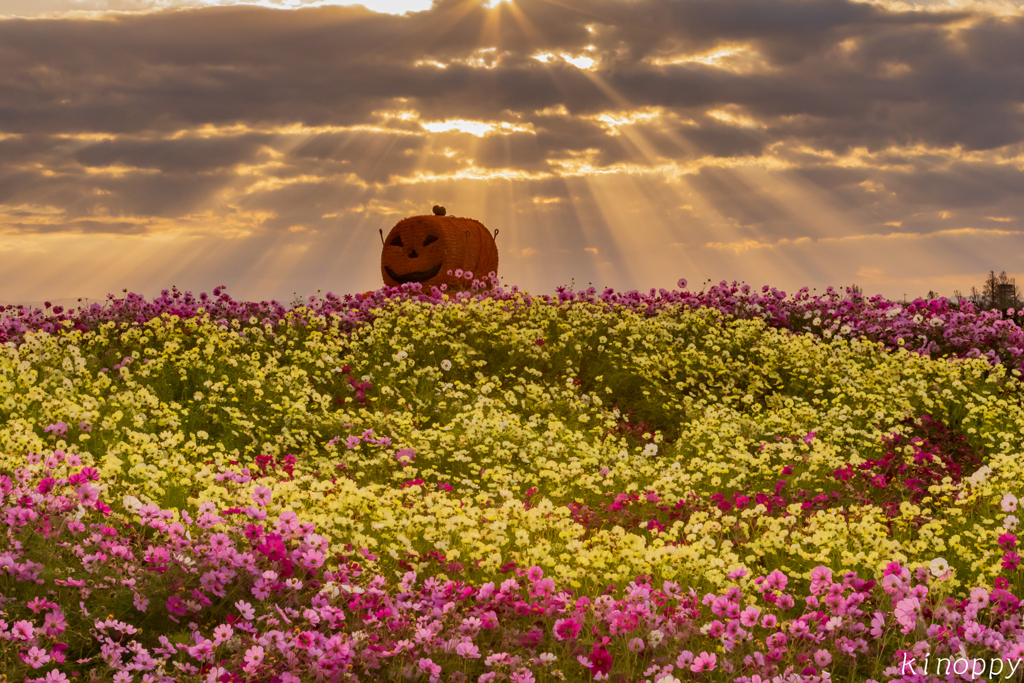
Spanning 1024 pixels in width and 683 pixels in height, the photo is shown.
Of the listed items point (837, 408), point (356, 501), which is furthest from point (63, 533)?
point (837, 408)

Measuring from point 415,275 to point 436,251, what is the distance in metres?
0.69

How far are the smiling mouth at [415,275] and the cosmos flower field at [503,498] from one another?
2609 mm

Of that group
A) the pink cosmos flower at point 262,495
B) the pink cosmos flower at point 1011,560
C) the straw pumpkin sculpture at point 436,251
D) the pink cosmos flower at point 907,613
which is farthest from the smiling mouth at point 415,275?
the pink cosmos flower at point 907,613

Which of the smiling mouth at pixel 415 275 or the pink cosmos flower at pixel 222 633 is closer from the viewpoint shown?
the pink cosmos flower at pixel 222 633

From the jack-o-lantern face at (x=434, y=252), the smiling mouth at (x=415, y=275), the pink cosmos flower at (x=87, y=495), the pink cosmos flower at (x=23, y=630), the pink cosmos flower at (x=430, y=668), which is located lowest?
the pink cosmos flower at (x=430, y=668)

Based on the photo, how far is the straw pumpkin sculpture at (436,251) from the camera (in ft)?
53.4

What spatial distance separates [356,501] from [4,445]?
8.98 feet

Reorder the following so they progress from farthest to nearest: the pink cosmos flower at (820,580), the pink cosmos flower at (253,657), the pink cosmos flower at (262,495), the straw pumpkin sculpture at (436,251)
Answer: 1. the straw pumpkin sculpture at (436,251)
2. the pink cosmos flower at (262,495)
3. the pink cosmos flower at (820,580)
4. the pink cosmos flower at (253,657)

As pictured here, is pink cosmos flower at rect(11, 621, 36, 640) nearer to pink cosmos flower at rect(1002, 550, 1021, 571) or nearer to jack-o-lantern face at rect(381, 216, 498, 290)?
pink cosmos flower at rect(1002, 550, 1021, 571)

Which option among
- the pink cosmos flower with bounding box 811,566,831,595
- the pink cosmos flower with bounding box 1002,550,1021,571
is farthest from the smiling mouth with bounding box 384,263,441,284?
the pink cosmos flower with bounding box 811,566,831,595

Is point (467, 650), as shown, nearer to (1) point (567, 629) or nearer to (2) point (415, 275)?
(1) point (567, 629)

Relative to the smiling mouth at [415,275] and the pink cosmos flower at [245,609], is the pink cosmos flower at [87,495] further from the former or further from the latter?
the smiling mouth at [415,275]

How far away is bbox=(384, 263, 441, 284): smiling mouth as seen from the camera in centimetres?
A: 1642

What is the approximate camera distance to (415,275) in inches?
656
